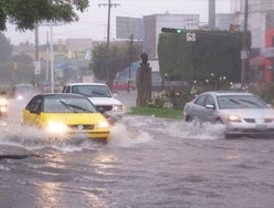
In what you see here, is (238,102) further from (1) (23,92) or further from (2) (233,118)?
(1) (23,92)

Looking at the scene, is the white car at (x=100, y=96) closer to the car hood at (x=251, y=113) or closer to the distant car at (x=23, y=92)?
the car hood at (x=251, y=113)

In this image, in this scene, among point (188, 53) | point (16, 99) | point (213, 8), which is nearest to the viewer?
point (16, 99)

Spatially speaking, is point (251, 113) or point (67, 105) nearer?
point (67, 105)

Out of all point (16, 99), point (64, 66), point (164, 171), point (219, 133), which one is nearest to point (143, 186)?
point (164, 171)

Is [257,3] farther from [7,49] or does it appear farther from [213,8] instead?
[7,49]

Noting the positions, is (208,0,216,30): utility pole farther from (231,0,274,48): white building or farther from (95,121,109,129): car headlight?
(95,121,109,129): car headlight

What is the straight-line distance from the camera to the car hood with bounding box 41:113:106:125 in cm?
1802

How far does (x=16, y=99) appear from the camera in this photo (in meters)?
51.6

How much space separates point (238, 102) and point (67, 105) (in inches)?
→ 230

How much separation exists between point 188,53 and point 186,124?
48.5 m

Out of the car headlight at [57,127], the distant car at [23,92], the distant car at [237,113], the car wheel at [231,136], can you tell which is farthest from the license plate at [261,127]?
the distant car at [23,92]

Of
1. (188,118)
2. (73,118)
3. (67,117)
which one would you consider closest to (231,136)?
(188,118)

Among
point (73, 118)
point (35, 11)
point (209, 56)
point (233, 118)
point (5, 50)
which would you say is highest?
point (35, 11)

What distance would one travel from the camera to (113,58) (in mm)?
97500
